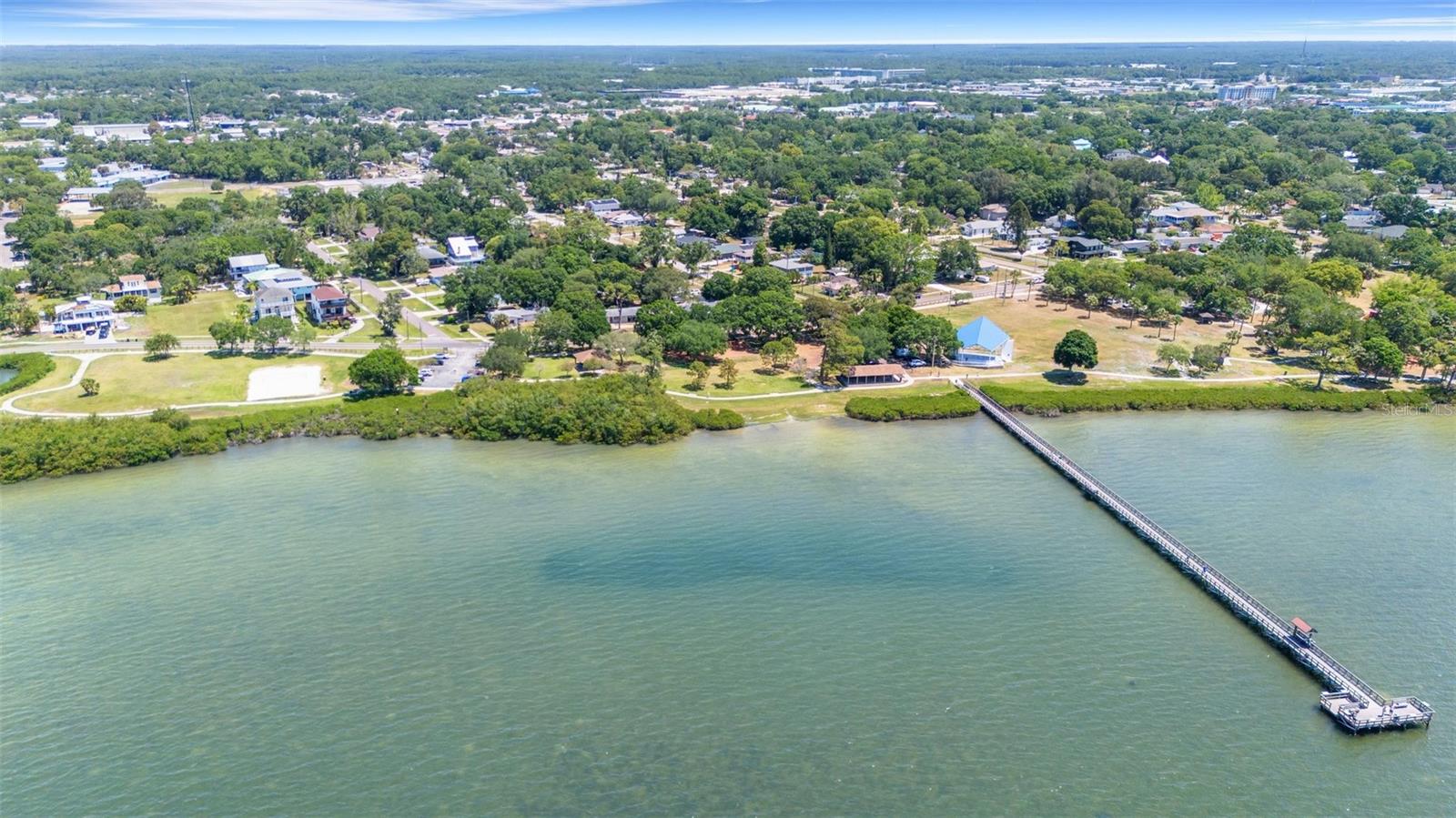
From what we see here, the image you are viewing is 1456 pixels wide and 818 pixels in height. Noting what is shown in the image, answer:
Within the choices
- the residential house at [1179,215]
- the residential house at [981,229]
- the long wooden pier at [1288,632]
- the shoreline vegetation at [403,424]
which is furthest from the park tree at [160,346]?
the residential house at [1179,215]

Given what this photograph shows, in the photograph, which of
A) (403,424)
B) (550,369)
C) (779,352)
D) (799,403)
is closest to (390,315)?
(550,369)

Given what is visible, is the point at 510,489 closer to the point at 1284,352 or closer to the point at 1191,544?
the point at 1191,544

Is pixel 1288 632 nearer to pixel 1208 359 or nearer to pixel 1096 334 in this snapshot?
pixel 1208 359

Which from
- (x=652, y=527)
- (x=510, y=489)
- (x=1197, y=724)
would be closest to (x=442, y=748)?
(x=652, y=527)

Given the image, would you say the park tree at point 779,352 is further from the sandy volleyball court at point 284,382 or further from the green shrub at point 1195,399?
the sandy volleyball court at point 284,382

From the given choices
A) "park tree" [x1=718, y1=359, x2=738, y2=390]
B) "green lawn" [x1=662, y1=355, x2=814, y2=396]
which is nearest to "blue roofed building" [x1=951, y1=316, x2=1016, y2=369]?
"green lawn" [x1=662, y1=355, x2=814, y2=396]

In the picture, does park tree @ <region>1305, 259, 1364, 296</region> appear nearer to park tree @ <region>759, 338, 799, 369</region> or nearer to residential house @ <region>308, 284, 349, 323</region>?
park tree @ <region>759, 338, 799, 369</region>
